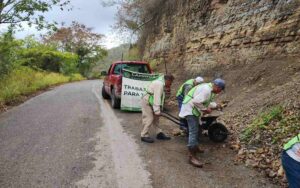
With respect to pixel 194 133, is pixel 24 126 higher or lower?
lower

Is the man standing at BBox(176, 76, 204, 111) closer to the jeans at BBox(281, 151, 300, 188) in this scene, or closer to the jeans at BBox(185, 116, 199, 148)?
the jeans at BBox(185, 116, 199, 148)

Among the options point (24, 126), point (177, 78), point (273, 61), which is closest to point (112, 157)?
point (24, 126)

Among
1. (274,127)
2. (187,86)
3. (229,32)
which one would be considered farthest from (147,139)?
(229,32)

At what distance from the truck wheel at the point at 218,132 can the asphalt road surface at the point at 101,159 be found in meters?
0.23

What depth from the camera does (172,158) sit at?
741 centimetres

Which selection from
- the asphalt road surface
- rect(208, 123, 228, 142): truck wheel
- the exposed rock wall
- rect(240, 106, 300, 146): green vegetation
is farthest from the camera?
the exposed rock wall

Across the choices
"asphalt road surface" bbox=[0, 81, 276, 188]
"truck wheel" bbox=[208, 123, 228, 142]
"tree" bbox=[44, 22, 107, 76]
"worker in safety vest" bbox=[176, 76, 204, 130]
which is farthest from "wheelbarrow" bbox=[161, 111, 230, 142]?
"tree" bbox=[44, 22, 107, 76]

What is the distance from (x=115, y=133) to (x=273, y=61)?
227 inches

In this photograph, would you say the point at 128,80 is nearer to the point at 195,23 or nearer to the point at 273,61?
the point at 273,61

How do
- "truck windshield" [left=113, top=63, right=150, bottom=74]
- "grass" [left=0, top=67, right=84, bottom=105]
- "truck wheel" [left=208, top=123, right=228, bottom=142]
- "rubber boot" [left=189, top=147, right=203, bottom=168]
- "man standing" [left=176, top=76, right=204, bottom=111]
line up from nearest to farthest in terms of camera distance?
"rubber boot" [left=189, top=147, right=203, bottom=168] < "truck wheel" [left=208, top=123, right=228, bottom=142] < "man standing" [left=176, top=76, right=204, bottom=111] < "truck windshield" [left=113, top=63, right=150, bottom=74] < "grass" [left=0, top=67, right=84, bottom=105]

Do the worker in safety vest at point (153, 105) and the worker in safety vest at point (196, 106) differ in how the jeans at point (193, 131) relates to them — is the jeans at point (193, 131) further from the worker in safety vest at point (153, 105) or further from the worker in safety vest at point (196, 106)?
the worker in safety vest at point (153, 105)

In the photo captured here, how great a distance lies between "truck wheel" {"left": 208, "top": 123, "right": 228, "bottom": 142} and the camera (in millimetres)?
8375

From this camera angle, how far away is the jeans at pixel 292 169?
4309 millimetres

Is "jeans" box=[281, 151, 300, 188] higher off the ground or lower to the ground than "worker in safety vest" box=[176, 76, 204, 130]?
lower
